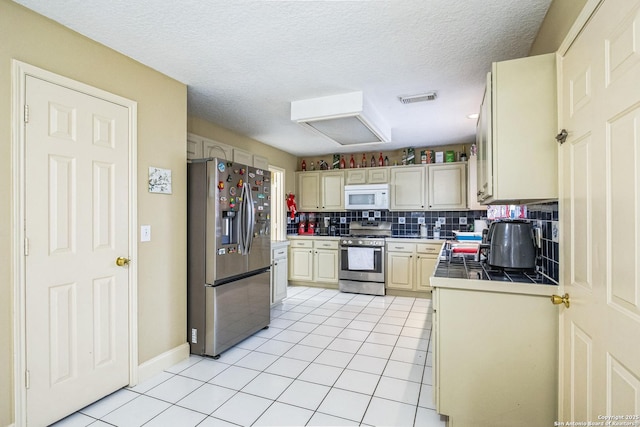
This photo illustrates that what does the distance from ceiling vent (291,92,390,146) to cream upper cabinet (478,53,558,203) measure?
1.36m

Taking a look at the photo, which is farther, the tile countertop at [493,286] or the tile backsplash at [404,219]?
the tile backsplash at [404,219]

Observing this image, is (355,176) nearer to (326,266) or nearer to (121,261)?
(326,266)

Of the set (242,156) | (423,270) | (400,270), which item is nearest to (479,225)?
(423,270)

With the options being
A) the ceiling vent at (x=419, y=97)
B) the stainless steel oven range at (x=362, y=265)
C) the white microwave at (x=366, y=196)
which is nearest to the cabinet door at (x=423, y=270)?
the stainless steel oven range at (x=362, y=265)

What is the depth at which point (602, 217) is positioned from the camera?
3.55 feet

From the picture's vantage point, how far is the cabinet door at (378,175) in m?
5.26

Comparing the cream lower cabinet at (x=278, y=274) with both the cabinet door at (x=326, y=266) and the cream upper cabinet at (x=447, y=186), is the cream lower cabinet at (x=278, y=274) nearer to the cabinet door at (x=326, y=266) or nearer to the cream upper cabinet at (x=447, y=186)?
the cabinet door at (x=326, y=266)

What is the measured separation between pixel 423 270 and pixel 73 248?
4.13m

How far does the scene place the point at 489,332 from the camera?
1.69m

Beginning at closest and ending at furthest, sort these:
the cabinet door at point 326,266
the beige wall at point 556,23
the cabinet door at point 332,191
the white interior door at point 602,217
→ the white interior door at point 602,217 < the beige wall at point 556,23 < the cabinet door at point 326,266 < the cabinet door at point 332,191

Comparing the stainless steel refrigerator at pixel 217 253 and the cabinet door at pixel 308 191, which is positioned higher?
the cabinet door at pixel 308 191

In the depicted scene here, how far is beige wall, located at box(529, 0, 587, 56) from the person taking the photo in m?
1.38

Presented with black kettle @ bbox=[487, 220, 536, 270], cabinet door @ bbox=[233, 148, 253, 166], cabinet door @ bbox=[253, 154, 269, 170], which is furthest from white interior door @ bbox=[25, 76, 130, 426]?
black kettle @ bbox=[487, 220, 536, 270]

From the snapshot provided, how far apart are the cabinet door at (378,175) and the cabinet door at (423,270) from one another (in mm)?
1379
